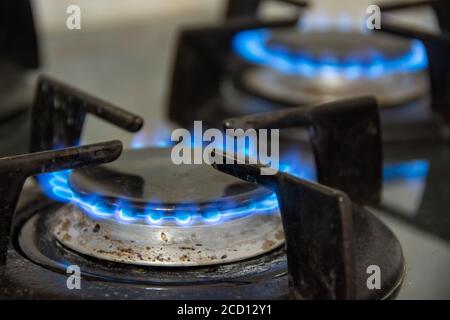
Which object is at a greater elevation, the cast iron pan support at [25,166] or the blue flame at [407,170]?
the cast iron pan support at [25,166]

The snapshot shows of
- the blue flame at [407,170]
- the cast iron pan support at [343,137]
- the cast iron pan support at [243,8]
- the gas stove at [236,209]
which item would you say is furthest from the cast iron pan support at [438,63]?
the cast iron pan support at [243,8]

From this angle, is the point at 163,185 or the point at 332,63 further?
the point at 332,63

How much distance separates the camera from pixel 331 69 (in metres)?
1.01

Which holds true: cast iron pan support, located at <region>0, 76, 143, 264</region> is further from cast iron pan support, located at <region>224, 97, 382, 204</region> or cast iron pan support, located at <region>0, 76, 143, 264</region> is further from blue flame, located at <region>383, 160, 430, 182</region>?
blue flame, located at <region>383, 160, 430, 182</region>

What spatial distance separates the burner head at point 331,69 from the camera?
1008mm

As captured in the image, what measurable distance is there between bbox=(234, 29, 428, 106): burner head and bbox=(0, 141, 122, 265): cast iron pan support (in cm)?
44

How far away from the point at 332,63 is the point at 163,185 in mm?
443

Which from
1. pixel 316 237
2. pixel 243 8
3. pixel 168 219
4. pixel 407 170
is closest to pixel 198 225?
pixel 168 219

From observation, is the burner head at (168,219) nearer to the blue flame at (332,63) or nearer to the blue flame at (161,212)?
the blue flame at (161,212)

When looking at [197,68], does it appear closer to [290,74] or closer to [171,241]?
[290,74]

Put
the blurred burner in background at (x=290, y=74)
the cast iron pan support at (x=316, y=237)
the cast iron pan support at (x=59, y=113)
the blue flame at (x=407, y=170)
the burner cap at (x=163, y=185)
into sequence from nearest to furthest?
the cast iron pan support at (x=316, y=237) → the burner cap at (x=163, y=185) → the cast iron pan support at (x=59, y=113) → the blue flame at (x=407, y=170) → the blurred burner in background at (x=290, y=74)

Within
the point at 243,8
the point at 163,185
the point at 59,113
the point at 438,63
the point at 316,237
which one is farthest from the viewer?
the point at 243,8

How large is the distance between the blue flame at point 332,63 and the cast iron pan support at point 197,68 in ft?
0.13

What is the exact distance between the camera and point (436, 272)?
0.62 m
